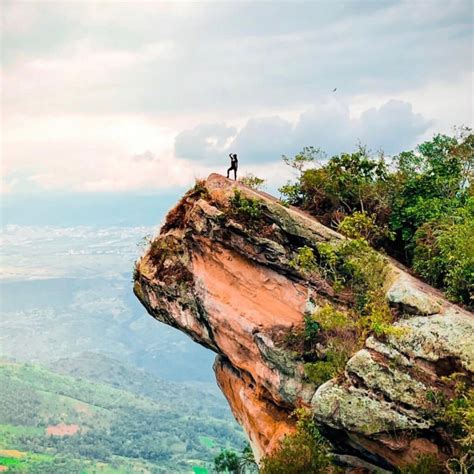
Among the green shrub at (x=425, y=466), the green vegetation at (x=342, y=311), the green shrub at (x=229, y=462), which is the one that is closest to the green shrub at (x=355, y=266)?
the green vegetation at (x=342, y=311)

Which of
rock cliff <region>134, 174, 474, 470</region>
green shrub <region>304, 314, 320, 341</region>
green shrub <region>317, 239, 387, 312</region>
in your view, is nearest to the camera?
rock cliff <region>134, 174, 474, 470</region>

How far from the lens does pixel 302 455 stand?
21078mm

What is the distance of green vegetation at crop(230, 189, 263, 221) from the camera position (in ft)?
85.4

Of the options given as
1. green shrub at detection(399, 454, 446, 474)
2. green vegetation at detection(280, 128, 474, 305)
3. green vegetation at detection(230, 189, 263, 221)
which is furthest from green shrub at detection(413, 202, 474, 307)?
green vegetation at detection(230, 189, 263, 221)

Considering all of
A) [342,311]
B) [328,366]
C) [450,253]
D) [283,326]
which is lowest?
[328,366]

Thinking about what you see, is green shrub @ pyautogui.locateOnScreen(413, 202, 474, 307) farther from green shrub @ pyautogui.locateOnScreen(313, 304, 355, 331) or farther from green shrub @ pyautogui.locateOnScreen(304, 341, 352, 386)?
green shrub @ pyautogui.locateOnScreen(304, 341, 352, 386)

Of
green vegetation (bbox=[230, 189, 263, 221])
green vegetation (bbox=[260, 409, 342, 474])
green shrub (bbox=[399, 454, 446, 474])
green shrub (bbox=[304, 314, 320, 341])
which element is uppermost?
green vegetation (bbox=[230, 189, 263, 221])

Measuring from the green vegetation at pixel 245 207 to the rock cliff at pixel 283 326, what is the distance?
5 cm

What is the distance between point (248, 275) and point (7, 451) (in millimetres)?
187958

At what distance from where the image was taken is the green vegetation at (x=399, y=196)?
26.9m

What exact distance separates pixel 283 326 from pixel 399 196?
28.6 feet

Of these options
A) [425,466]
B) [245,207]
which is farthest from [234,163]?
[425,466]

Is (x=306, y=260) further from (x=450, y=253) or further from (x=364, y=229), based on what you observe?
(x=450, y=253)

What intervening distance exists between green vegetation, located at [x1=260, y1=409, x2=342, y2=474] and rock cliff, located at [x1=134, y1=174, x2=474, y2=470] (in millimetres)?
570
